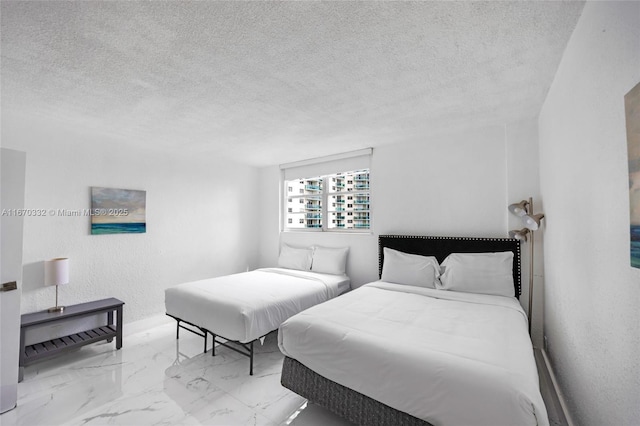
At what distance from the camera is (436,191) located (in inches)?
140

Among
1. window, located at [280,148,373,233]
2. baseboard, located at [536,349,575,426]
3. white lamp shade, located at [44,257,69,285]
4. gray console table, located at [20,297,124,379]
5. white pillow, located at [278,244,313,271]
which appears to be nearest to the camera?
baseboard, located at [536,349,575,426]

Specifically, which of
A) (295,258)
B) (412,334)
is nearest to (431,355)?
(412,334)

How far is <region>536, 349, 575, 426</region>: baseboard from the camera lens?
1.89 m

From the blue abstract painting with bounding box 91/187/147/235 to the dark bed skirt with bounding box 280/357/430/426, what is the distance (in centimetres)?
278

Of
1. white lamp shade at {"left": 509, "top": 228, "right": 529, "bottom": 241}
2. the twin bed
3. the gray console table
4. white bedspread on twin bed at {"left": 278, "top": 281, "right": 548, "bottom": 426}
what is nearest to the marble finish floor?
the gray console table

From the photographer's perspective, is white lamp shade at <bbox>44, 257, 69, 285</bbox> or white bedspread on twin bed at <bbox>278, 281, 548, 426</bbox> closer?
white bedspread on twin bed at <bbox>278, 281, 548, 426</bbox>

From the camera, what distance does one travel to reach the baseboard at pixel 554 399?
1.89 m

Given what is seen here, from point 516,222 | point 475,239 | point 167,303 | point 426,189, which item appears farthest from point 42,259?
point 516,222

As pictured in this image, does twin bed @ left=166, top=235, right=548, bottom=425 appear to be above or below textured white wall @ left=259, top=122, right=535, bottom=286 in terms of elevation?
below

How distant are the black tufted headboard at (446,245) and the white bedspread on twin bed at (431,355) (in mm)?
692

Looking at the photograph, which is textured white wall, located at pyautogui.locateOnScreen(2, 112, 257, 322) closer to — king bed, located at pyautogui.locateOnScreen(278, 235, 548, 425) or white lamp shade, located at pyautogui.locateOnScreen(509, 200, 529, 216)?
king bed, located at pyautogui.locateOnScreen(278, 235, 548, 425)

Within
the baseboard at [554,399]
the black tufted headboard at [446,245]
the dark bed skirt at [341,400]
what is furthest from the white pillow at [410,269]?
the dark bed skirt at [341,400]

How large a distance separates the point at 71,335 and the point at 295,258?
2.80 m

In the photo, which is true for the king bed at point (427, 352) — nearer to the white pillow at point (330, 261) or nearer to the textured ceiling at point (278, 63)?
the white pillow at point (330, 261)
